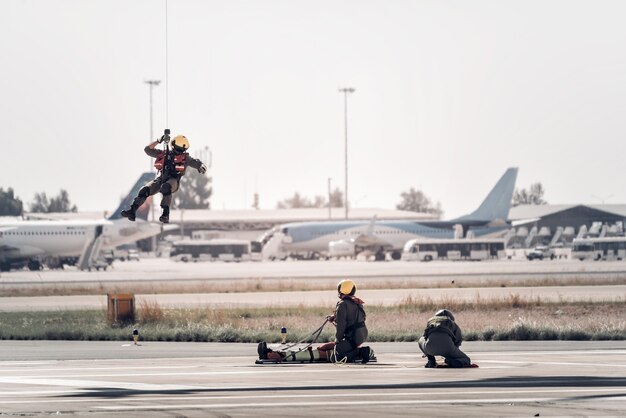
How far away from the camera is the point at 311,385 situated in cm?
1852

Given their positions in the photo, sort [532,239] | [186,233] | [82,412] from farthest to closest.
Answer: [186,233] → [532,239] → [82,412]

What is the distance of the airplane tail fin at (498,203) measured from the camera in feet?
407

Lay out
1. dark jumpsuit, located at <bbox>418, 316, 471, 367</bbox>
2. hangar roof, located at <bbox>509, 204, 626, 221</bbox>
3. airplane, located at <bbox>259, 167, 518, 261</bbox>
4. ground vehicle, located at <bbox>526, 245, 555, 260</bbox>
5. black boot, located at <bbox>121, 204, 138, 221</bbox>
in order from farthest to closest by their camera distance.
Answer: hangar roof, located at <bbox>509, 204, 626, 221</bbox>
airplane, located at <bbox>259, 167, 518, 261</bbox>
ground vehicle, located at <bbox>526, 245, 555, 260</bbox>
dark jumpsuit, located at <bbox>418, 316, 471, 367</bbox>
black boot, located at <bbox>121, 204, 138, 221</bbox>

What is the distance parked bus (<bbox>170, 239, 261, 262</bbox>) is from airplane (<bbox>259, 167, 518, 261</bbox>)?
3.80 meters

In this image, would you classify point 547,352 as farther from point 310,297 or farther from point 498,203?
point 498,203

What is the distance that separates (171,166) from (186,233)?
160m

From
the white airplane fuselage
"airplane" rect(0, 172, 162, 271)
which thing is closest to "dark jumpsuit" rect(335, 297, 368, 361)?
"airplane" rect(0, 172, 162, 271)

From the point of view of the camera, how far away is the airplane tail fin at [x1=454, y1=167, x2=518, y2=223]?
407 feet

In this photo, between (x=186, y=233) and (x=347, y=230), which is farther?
(x=186, y=233)

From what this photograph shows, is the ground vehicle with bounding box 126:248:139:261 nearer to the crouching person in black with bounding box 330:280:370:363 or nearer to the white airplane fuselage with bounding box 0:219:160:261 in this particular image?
the white airplane fuselage with bounding box 0:219:160:261

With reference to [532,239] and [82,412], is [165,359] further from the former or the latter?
[532,239]

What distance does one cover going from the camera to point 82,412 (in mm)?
15570

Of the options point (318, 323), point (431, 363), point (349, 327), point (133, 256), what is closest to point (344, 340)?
point (349, 327)

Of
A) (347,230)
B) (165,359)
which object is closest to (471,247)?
(347,230)
